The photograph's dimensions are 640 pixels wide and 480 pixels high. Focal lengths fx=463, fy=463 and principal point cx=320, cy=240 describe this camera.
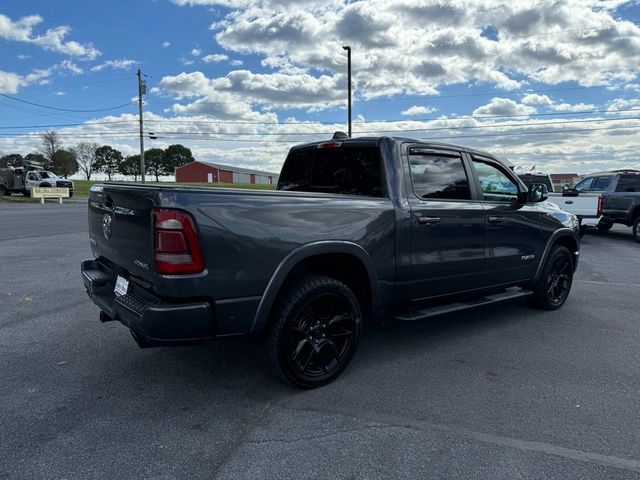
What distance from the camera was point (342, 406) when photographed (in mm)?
3168

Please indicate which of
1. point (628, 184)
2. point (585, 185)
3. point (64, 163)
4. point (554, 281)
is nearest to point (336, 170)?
point (554, 281)

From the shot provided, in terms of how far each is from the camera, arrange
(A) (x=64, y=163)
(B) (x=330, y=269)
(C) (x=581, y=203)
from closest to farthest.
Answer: (B) (x=330, y=269) < (C) (x=581, y=203) < (A) (x=64, y=163)

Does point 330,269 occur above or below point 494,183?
below

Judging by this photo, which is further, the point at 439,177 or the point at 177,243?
the point at 439,177

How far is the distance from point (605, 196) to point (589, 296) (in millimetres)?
8290

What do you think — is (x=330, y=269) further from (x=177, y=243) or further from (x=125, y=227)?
(x=125, y=227)

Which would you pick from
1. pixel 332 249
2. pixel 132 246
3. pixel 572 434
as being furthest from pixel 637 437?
pixel 132 246

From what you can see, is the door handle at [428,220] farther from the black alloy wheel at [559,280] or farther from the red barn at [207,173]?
the red barn at [207,173]

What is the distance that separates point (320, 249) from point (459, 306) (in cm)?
177

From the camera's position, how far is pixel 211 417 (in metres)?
3.00

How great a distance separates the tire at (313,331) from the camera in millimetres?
3160

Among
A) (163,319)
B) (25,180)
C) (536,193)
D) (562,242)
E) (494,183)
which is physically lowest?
(163,319)

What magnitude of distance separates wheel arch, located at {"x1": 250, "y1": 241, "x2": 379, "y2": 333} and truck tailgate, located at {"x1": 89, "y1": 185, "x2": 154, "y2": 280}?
2.49 feet

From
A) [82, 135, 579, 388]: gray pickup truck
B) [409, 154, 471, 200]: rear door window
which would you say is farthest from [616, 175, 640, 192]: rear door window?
[409, 154, 471, 200]: rear door window
